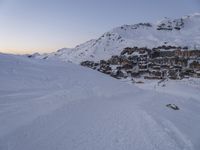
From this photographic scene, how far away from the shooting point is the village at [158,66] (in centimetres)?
8525

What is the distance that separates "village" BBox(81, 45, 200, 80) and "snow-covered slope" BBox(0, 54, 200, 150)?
60353 mm

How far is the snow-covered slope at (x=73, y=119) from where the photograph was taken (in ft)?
36.9

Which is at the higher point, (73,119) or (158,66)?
(73,119)

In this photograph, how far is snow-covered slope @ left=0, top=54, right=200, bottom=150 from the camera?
442 inches

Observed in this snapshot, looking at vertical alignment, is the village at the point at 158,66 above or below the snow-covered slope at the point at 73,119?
below

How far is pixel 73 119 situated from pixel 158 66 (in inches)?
3502

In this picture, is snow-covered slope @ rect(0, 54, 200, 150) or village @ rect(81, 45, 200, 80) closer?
snow-covered slope @ rect(0, 54, 200, 150)

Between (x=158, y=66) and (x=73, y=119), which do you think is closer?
(x=73, y=119)

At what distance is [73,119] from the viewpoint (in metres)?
13.6

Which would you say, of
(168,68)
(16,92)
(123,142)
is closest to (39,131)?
(123,142)

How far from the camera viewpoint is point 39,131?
1149cm

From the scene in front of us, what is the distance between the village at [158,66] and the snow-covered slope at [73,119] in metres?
60.4

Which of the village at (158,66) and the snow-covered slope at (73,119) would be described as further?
the village at (158,66)

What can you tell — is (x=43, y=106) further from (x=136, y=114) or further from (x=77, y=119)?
(x=136, y=114)
